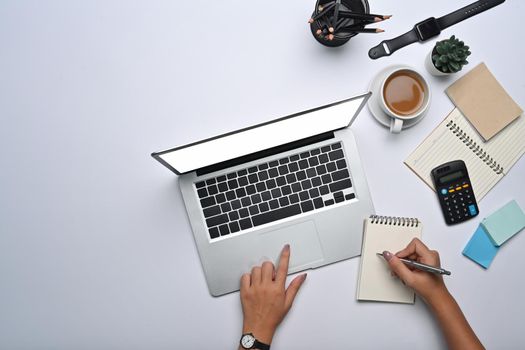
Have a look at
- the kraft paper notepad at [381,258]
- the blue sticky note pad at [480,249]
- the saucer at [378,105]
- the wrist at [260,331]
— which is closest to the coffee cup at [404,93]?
the saucer at [378,105]

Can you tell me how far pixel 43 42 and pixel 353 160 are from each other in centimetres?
83

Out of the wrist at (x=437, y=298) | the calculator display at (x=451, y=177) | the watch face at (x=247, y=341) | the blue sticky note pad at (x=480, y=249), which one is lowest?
the wrist at (x=437, y=298)

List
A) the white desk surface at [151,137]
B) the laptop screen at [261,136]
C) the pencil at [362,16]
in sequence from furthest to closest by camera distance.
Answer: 1. the white desk surface at [151,137]
2. the pencil at [362,16]
3. the laptop screen at [261,136]

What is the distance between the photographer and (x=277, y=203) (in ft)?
3.04

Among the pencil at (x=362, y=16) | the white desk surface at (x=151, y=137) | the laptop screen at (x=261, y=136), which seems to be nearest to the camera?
the laptop screen at (x=261, y=136)

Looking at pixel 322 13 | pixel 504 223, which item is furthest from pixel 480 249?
pixel 322 13

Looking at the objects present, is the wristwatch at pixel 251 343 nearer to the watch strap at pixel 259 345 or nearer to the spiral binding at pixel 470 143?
the watch strap at pixel 259 345

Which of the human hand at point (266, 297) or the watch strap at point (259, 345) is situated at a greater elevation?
the human hand at point (266, 297)

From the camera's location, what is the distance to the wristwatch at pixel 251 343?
91cm

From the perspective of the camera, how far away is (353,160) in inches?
36.8

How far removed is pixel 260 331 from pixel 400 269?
14.4 inches

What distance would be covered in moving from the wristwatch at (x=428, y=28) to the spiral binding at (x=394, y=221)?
0.40 meters

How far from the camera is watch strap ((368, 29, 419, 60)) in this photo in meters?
0.96

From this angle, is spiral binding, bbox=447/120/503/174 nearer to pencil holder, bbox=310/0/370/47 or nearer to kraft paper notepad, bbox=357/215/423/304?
kraft paper notepad, bbox=357/215/423/304
